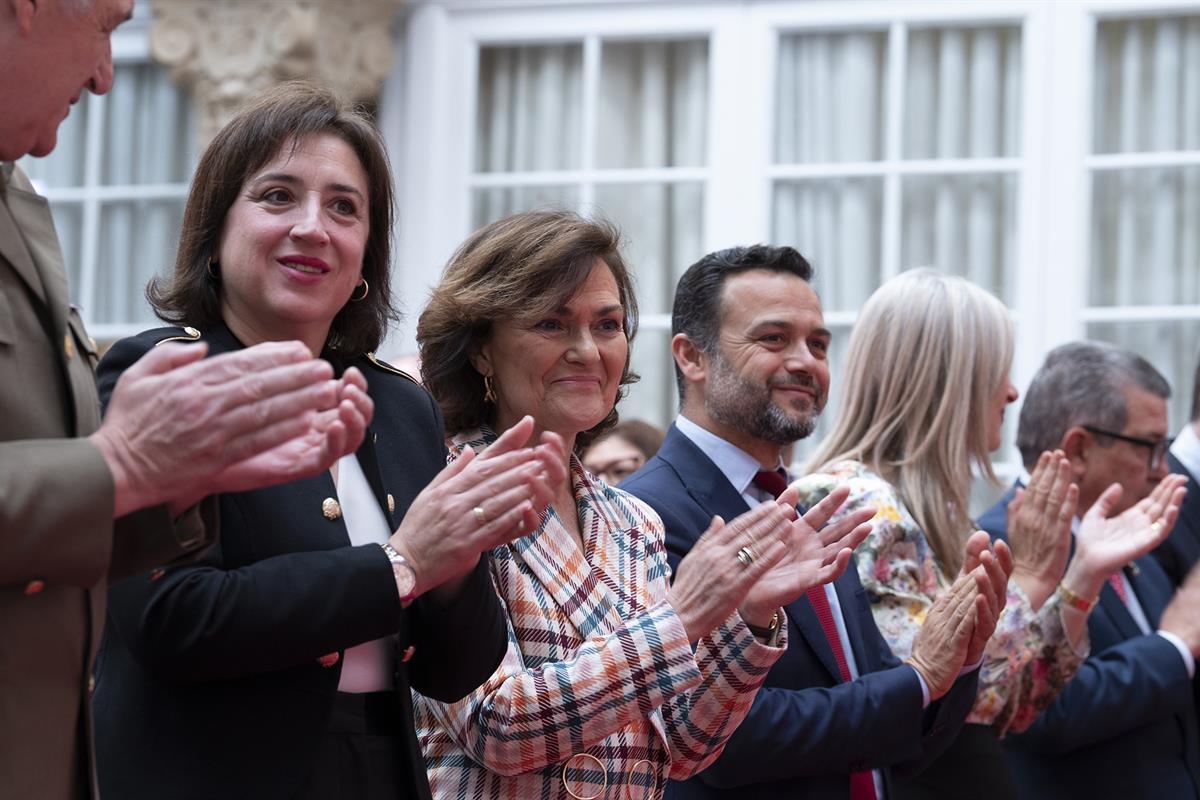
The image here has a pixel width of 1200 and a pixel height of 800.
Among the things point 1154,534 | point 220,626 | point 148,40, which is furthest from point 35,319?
point 148,40

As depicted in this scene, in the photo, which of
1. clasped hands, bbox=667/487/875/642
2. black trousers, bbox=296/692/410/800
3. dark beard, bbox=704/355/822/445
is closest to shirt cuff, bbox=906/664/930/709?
clasped hands, bbox=667/487/875/642

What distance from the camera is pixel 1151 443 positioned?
4.91 metres

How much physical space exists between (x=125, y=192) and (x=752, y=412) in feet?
15.6

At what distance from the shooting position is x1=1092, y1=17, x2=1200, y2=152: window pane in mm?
6922

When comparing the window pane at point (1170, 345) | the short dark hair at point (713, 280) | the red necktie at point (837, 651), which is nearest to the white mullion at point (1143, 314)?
the window pane at point (1170, 345)

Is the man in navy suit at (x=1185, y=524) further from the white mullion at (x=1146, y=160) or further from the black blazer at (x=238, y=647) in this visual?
the black blazer at (x=238, y=647)

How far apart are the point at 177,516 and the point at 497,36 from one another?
5.65m

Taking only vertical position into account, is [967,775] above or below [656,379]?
below

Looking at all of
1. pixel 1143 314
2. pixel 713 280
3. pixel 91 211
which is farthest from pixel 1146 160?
pixel 91 211

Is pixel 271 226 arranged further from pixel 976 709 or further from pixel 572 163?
pixel 572 163

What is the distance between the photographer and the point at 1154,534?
4.27m

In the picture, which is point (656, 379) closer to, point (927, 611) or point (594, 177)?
point (594, 177)

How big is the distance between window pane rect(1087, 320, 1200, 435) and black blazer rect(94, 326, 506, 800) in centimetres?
485

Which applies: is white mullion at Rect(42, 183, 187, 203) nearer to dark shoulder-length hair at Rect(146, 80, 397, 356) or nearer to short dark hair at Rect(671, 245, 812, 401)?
short dark hair at Rect(671, 245, 812, 401)
